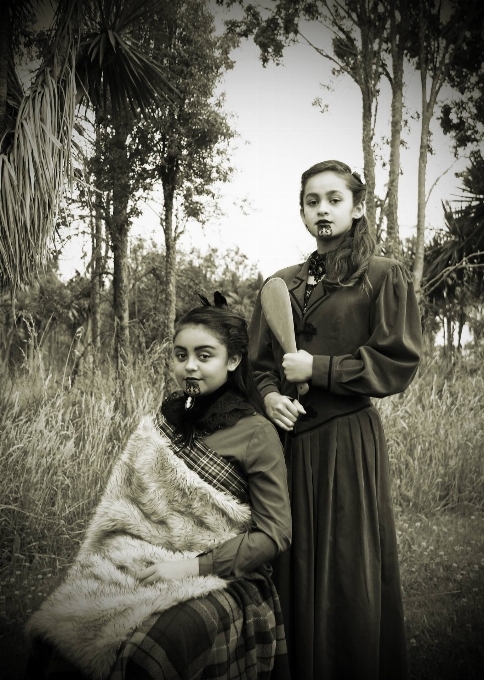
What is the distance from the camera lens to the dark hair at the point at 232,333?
1.62m

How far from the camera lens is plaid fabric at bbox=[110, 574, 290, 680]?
1232mm

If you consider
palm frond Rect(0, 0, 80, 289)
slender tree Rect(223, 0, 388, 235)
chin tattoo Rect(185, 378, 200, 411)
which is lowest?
chin tattoo Rect(185, 378, 200, 411)

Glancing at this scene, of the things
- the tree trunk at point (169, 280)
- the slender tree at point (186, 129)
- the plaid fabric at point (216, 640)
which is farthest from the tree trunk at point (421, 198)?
the plaid fabric at point (216, 640)

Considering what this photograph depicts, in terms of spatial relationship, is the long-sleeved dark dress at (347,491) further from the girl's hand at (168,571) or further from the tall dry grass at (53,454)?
the tall dry grass at (53,454)

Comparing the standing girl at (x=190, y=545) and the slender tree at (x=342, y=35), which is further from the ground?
the slender tree at (x=342, y=35)

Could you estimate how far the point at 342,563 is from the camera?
5.56 ft

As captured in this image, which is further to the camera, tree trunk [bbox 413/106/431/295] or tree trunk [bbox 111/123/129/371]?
tree trunk [bbox 413/106/431/295]

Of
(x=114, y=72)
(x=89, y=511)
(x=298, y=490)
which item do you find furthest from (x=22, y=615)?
(x=114, y=72)

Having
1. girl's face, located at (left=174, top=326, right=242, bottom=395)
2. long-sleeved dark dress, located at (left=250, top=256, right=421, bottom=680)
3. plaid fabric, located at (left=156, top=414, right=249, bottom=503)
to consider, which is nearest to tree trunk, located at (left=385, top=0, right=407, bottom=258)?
long-sleeved dark dress, located at (left=250, top=256, right=421, bottom=680)

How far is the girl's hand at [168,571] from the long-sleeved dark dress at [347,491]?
415 millimetres

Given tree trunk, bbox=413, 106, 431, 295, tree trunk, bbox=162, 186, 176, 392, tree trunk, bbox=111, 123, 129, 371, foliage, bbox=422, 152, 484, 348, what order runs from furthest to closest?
1. foliage, bbox=422, 152, 484, 348
2. tree trunk, bbox=413, 106, 431, 295
3. tree trunk, bbox=162, 186, 176, 392
4. tree trunk, bbox=111, 123, 129, 371

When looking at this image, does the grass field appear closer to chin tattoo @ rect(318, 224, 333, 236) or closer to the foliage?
the foliage

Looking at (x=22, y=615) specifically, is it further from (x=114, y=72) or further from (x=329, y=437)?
(x=114, y=72)

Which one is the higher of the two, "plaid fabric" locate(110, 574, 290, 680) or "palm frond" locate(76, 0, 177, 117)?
"palm frond" locate(76, 0, 177, 117)
